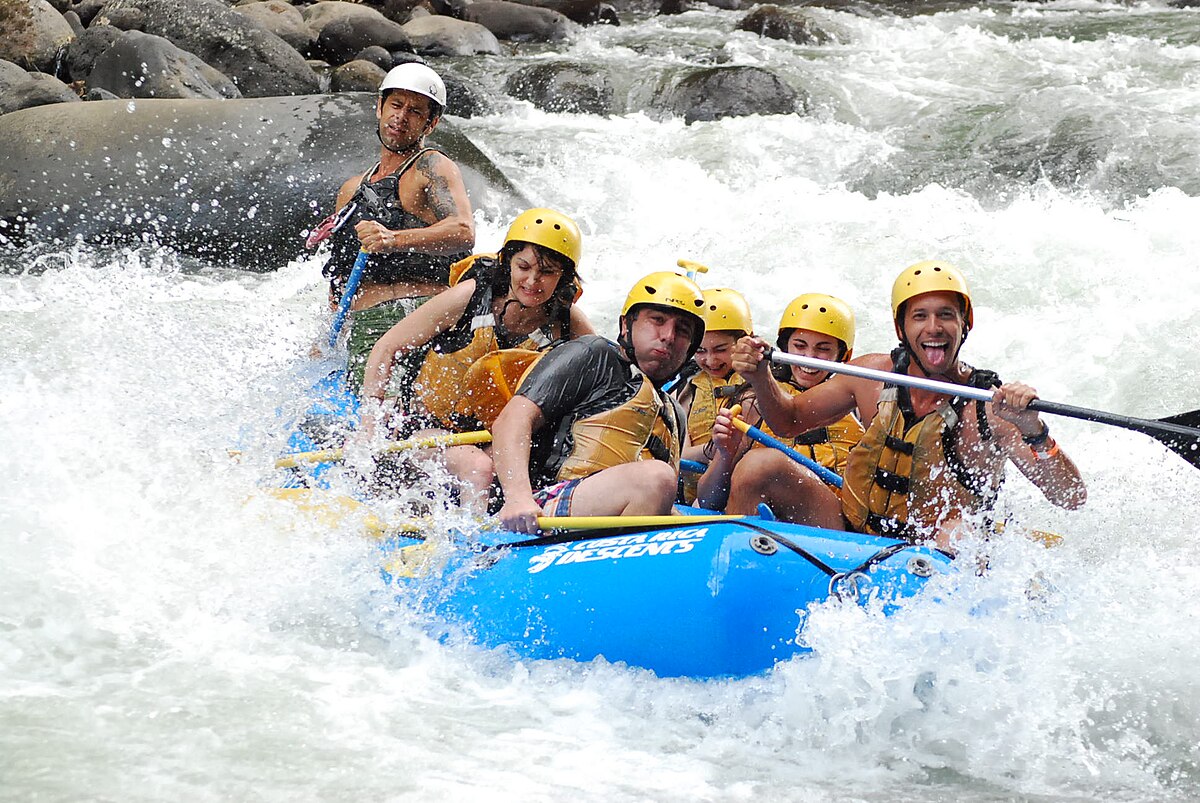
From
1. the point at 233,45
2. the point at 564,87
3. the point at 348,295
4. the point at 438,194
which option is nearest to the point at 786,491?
the point at 438,194

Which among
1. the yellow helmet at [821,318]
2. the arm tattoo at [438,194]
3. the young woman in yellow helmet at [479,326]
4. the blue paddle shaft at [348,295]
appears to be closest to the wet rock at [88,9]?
the blue paddle shaft at [348,295]

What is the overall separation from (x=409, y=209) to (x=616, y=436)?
1926mm

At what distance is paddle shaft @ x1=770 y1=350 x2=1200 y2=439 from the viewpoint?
3.51 m

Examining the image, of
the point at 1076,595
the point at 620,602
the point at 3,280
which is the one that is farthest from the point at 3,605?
the point at 3,280

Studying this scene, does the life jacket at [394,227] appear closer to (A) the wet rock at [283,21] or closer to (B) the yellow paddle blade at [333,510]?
(B) the yellow paddle blade at [333,510]

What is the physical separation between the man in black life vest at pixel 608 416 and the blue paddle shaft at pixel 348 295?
1.70 meters

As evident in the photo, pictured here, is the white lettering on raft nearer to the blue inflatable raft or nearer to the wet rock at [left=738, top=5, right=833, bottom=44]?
the blue inflatable raft

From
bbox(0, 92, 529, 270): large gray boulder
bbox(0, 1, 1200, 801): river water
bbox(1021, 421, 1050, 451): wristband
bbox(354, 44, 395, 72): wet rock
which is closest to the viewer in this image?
bbox(0, 1, 1200, 801): river water

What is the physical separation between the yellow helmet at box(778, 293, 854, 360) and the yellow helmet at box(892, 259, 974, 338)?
717 mm

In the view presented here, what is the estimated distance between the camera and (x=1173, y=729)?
3.42 meters

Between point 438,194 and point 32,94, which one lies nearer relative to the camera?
point 438,194

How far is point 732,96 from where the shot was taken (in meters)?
11.7

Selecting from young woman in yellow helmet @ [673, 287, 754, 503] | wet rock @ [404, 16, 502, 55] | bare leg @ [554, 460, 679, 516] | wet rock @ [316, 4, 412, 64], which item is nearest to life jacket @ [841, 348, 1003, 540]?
bare leg @ [554, 460, 679, 516]

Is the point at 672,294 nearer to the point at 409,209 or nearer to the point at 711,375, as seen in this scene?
the point at 711,375
